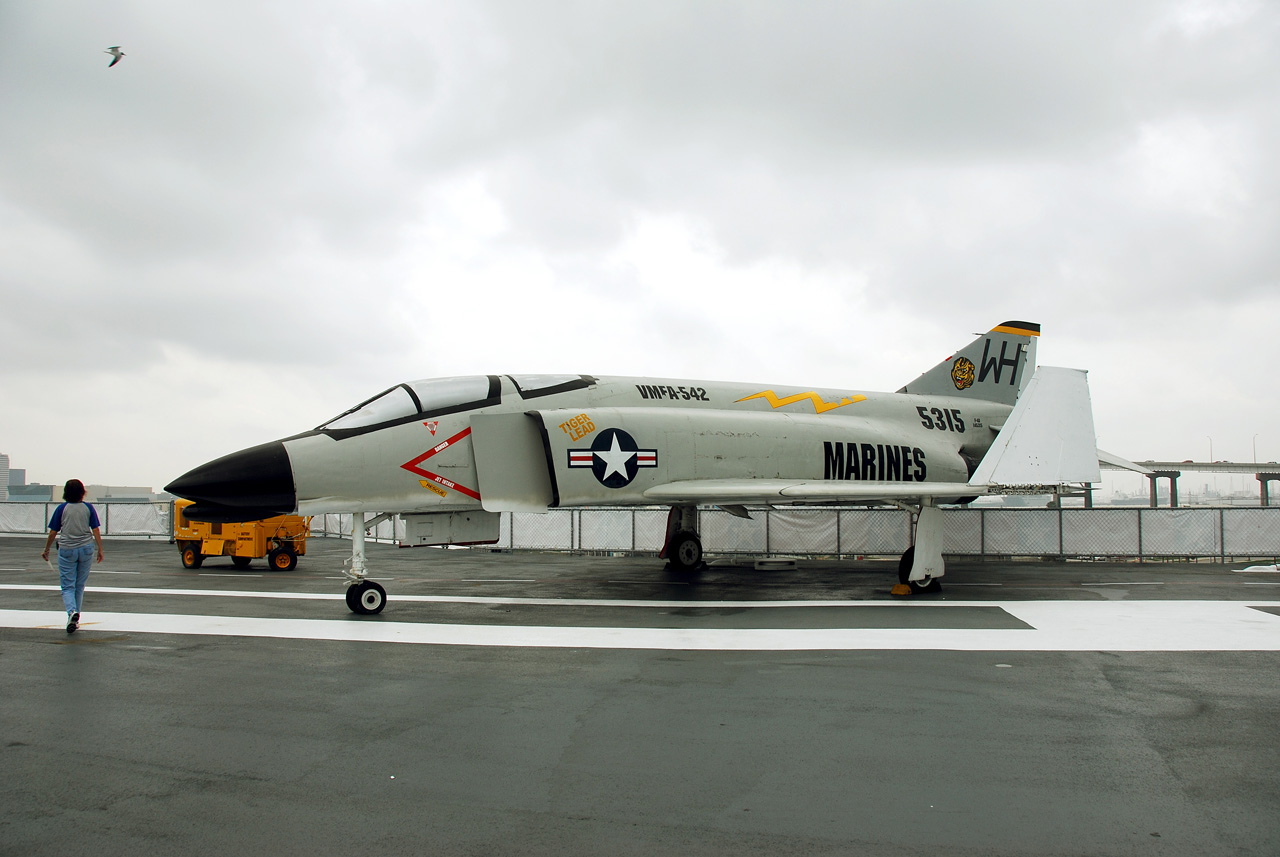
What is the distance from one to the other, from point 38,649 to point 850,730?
7.16 m

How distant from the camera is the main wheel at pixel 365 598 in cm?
901

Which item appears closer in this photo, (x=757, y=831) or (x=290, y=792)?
(x=757, y=831)

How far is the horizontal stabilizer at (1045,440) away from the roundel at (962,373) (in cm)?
691

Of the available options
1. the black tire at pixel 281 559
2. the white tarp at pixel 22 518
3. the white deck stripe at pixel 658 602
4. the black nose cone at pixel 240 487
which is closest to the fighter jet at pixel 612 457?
the black nose cone at pixel 240 487

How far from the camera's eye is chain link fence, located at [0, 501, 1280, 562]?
1755 cm

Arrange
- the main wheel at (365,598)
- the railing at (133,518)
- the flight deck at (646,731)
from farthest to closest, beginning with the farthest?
the railing at (133,518)
the main wheel at (365,598)
the flight deck at (646,731)

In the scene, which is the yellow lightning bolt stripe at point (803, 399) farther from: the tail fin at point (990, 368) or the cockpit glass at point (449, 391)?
the cockpit glass at point (449, 391)

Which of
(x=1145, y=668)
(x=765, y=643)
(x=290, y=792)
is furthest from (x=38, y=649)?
(x=1145, y=668)

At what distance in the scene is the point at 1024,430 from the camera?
9383 millimetres

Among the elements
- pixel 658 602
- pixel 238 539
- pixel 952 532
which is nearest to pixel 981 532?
pixel 952 532

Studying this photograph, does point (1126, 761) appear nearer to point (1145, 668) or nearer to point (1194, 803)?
point (1194, 803)

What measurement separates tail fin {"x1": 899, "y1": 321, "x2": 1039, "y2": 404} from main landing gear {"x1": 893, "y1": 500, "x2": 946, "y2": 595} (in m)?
6.27

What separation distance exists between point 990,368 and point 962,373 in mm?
698

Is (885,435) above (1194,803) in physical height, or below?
above
